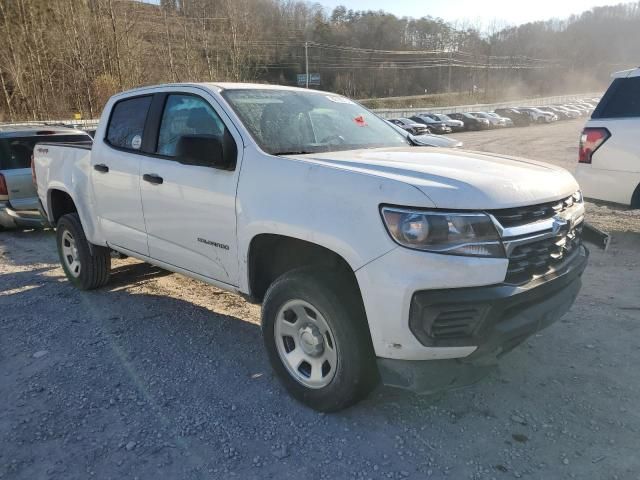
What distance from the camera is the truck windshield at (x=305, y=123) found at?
11.0 ft

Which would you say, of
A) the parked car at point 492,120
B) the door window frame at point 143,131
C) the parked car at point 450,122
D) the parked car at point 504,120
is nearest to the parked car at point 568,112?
the parked car at point 504,120

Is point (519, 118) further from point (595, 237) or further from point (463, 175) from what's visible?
point (463, 175)

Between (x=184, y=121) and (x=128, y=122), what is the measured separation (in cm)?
89

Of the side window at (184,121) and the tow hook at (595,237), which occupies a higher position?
the side window at (184,121)

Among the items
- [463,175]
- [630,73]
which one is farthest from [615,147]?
[463,175]

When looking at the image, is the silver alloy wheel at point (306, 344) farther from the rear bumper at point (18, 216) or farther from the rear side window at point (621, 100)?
the rear bumper at point (18, 216)

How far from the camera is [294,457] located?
2.61 metres

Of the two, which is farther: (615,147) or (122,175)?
(615,147)

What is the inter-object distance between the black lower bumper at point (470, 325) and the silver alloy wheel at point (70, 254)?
3.91m

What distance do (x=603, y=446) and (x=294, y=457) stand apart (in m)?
1.59

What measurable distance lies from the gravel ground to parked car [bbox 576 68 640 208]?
188 centimetres

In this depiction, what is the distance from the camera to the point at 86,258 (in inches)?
199

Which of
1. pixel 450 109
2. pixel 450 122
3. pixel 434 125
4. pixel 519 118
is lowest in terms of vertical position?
pixel 519 118

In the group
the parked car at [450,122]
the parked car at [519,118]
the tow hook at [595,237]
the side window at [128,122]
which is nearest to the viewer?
the tow hook at [595,237]
